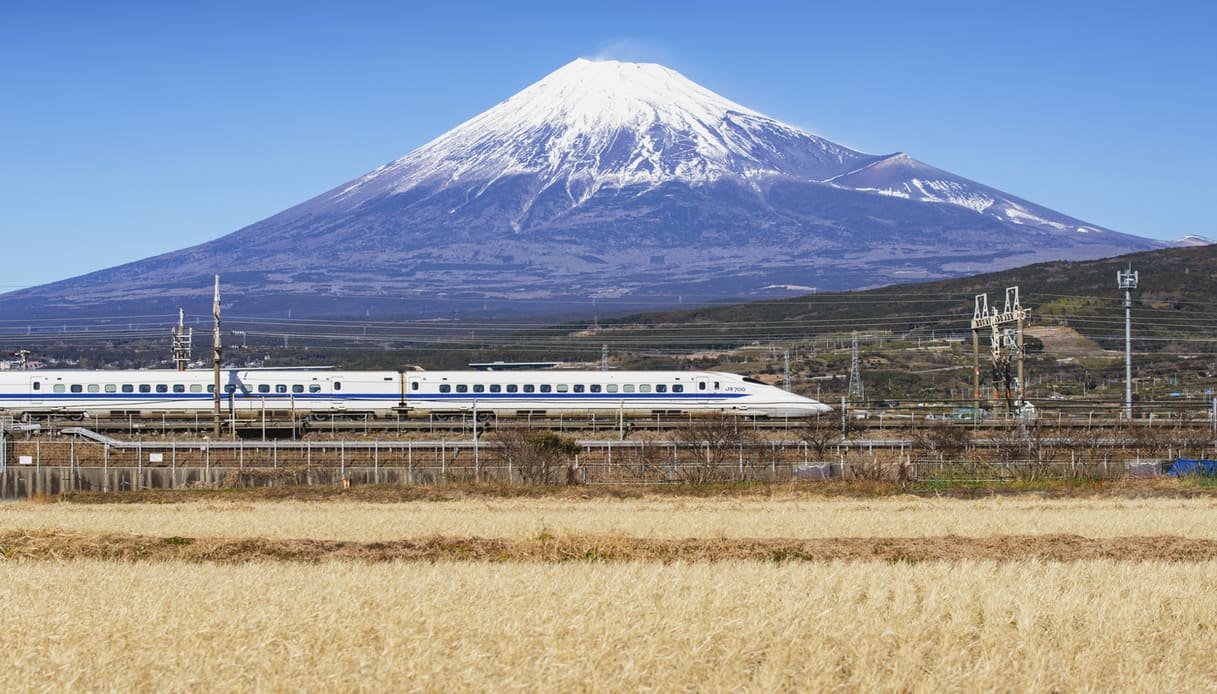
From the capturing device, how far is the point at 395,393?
6856cm

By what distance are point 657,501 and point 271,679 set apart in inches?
1097

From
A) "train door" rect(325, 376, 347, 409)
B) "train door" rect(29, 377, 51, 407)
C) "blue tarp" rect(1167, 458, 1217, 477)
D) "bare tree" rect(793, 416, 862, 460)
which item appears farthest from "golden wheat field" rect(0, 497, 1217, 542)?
"train door" rect(29, 377, 51, 407)

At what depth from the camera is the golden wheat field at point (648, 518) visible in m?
28.5

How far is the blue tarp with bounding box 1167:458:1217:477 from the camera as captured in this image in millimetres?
48156

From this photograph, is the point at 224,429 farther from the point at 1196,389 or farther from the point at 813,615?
the point at 1196,389

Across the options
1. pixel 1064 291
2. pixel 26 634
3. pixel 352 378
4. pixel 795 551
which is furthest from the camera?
pixel 1064 291

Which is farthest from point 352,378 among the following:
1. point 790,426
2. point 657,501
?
point 657,501

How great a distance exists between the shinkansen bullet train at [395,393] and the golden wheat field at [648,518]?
89.7 ft

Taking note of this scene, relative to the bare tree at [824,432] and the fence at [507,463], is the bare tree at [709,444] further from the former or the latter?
the bare tree at [824,432]

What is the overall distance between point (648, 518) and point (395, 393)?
37808mm

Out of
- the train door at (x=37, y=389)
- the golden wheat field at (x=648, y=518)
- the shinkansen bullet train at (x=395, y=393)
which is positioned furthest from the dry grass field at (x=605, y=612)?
the train door at (x=37, y=389)

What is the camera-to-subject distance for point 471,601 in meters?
16.2

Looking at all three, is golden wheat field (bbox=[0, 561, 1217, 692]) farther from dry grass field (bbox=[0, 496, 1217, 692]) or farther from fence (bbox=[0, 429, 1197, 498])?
fence (bbox=[0, 429, 1197, 498])

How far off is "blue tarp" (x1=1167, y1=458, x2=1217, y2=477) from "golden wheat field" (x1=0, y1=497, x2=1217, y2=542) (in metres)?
8.96
